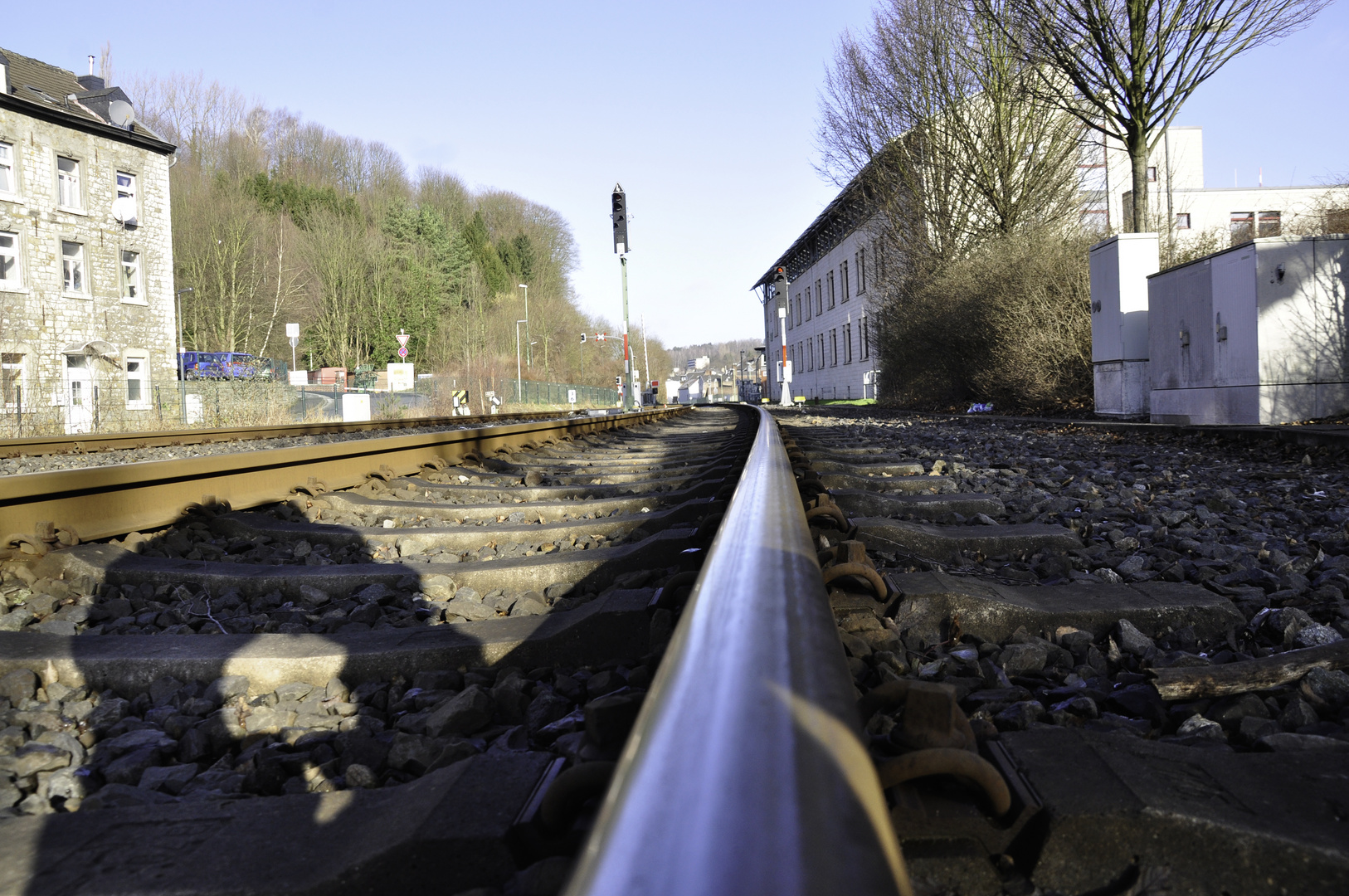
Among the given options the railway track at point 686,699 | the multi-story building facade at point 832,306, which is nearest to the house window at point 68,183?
the multi-story building facade at point 832,306

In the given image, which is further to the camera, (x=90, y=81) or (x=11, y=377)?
(x=90, y=81)

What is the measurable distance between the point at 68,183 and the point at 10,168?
1.95m

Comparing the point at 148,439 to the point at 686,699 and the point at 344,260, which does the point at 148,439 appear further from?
the point at 344,260

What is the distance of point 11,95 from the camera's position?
79.0 ft

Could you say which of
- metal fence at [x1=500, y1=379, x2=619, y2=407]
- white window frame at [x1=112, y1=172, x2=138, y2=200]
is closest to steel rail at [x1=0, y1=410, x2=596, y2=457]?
white window frame at [x1=112, y1=172, x2=138, y2=200]

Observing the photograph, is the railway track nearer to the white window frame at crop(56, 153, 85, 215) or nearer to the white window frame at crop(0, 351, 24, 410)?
the white window frame at crop(0, 351, 24, 410)

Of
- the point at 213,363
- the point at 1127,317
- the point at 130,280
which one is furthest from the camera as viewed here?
the point at 213,363

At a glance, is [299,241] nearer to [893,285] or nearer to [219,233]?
[219,233]

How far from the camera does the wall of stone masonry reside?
80.6 feet

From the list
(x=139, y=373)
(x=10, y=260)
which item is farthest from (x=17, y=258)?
(x=139, y=373)

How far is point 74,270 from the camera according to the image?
26.5 meters

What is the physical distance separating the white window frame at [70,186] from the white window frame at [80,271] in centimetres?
104

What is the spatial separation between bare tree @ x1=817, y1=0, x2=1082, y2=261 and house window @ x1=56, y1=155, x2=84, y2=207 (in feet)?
76.0

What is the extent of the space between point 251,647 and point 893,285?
2661 cm
